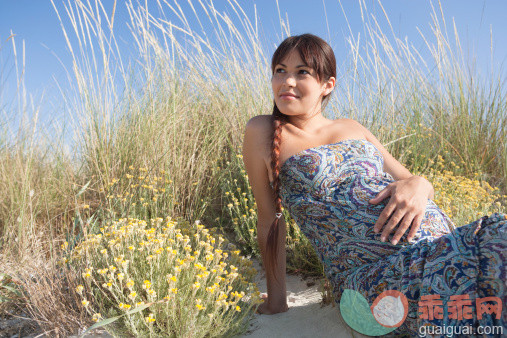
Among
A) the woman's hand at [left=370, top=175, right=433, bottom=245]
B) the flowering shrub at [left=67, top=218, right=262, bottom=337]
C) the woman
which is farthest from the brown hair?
the woman's hand at [left=370, top=175, right=433, bottom=245]

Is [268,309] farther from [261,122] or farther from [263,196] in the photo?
[261,122]

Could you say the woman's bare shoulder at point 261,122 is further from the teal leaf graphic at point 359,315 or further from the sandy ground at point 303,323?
the sandy ground at point 303,323

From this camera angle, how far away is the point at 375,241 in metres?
1.78

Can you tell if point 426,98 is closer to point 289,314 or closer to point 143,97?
point 143,97

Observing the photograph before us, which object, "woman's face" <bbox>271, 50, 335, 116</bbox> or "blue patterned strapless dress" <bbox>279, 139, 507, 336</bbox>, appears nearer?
"blue patterned strapless dress" <bbox>279, 139, 507, 336</bbox>

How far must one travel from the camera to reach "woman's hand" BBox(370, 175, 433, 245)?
171 centimetres

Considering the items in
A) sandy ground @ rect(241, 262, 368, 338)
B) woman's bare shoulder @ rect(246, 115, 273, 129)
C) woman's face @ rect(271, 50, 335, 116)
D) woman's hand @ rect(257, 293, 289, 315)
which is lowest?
sandy ground @ rect(241, 262, 368, 338)

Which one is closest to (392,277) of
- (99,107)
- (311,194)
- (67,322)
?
(311,194)

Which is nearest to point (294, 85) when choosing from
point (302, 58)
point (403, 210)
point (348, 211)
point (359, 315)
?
point (302, 58)

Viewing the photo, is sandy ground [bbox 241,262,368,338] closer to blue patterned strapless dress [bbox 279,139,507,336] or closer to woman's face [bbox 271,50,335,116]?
blue patterned strapless dress [bbox 279,139,507,336]

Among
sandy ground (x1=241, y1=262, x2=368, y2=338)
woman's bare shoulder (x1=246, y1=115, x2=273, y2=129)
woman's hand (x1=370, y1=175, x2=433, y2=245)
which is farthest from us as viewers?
woman's bare shoulder (x1=246, y1=115, x2=273, y2=129)

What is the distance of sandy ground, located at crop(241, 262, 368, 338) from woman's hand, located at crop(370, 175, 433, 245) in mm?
569

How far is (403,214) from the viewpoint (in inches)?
67.5

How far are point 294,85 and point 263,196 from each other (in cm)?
63
